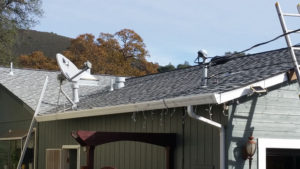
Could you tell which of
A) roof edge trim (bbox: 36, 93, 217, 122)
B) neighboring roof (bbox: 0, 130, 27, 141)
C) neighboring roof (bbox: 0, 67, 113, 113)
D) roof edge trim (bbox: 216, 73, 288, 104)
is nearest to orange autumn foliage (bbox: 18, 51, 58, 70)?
neighboring roof (bbox: 0, 67, 113, 113)

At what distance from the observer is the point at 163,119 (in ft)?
31.4

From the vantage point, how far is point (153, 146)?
978cm

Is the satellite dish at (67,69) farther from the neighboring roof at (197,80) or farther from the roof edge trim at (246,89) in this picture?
the roof edge trim at (246,89)

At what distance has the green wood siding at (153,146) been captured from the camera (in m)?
8.38

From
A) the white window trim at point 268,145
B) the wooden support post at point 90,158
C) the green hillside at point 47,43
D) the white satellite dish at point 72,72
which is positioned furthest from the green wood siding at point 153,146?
the green hillside at point 47,43

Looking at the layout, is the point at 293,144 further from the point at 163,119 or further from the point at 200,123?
the point at 163,119

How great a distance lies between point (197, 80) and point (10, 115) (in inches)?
301

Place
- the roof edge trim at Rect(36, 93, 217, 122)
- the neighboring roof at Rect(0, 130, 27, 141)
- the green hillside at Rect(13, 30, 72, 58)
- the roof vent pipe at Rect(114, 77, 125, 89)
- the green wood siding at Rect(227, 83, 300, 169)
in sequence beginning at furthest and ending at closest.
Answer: the green hillside at Rect(13, 30, 72, 58), the neighboring roof at Rect(0, 130, 27, 141), the roof vent pipe at Rect(114, 77, 125, 89), the green wood siding at Rect(227, 83, 300, 169), the roof edge trim at Rect(36, 93, 217, 122)

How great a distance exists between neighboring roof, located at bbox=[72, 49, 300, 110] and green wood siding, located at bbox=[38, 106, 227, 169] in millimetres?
392

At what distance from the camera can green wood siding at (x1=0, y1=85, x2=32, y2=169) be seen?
14812mm

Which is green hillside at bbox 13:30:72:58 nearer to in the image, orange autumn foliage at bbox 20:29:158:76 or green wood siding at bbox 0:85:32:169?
orange autumn foliage at bbox 20:29:158:76

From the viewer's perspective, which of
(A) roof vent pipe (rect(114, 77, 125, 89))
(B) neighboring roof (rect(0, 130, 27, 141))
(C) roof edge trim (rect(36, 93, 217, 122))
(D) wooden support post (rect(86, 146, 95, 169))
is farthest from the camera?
(B) neighboring roof (rect(0, 130, 27, 141))

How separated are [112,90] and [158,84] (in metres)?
2.57

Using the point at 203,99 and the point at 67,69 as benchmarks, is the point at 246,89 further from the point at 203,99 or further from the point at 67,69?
the point at 67,69
